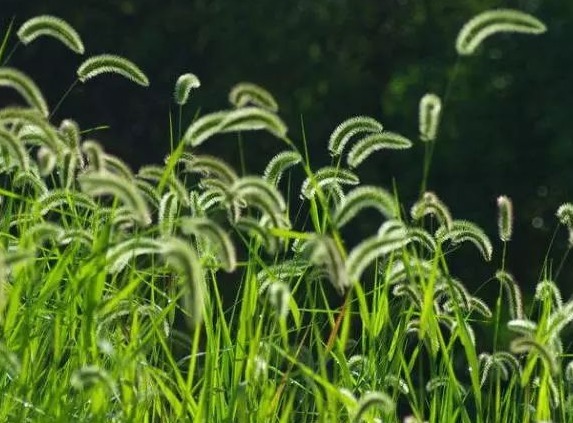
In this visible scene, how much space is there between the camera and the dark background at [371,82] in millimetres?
18312

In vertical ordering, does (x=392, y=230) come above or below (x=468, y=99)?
above

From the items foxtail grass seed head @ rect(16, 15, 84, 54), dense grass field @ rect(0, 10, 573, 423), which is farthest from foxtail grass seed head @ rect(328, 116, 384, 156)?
foxtail grass seed head @ rect(16, 15, 84, 54)

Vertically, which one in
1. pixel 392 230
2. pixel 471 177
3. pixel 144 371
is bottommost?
pixel 471 177

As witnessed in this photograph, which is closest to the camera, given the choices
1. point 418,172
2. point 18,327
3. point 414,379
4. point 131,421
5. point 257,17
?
point 131,421

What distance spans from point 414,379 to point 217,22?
11791 millimetres

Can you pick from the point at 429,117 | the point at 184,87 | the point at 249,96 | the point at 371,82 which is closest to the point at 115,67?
the point at 184,87

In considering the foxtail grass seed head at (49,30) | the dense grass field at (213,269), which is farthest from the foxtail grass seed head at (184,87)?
the foxtail grass seed head at (49,30)

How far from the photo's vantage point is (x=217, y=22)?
22297mm

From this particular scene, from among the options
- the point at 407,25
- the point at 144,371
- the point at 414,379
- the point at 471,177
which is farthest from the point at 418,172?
the point at 144,371

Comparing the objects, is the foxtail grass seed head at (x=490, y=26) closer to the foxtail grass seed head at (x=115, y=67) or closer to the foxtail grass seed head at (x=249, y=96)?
the foxtail grass seed head at (x=249, y=96)

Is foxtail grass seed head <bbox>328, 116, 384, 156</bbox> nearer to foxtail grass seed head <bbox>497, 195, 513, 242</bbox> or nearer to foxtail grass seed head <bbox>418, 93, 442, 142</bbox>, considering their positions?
foxtail grass seed head <bbox>497, 195, 513, 242</bbox>

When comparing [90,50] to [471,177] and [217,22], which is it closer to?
[217,22]

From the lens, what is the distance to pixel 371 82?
71.0 ft

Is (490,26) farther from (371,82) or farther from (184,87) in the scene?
(371,82)
